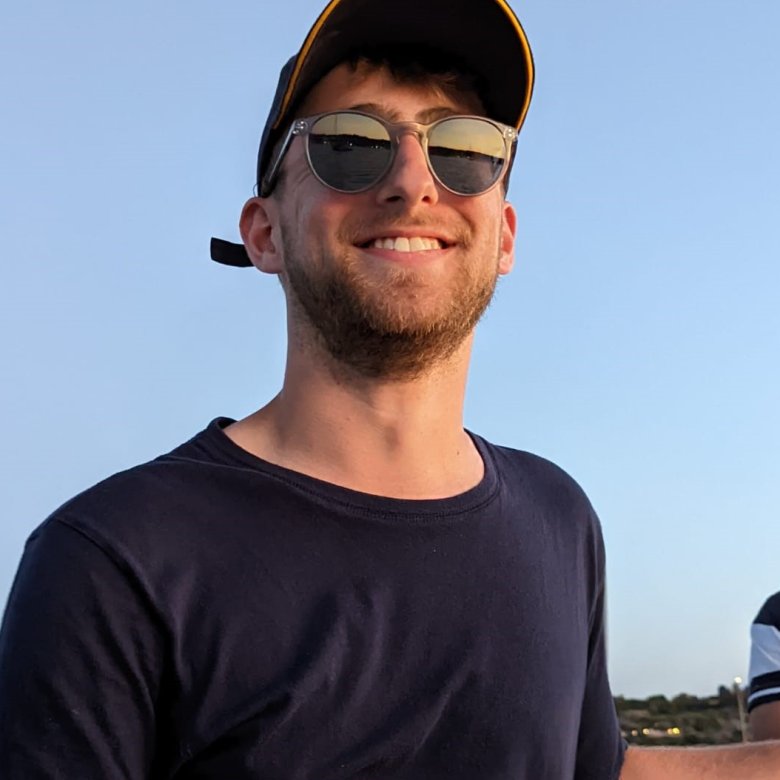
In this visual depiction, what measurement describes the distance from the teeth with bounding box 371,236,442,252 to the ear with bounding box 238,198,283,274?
32cm

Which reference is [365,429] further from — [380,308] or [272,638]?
[272,638]

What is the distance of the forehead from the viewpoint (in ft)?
8.44

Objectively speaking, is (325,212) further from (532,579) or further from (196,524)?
(532,579)

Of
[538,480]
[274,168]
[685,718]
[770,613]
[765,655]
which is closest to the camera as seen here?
[274,168]

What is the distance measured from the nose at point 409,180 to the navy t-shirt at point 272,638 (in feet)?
2.09

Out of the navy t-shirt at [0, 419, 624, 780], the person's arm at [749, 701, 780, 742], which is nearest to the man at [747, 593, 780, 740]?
the person's arm at [749, 701, 780, 742]

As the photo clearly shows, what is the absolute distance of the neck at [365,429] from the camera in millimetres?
2432

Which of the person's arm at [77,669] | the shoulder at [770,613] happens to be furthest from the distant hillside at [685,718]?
the person's arm at [77,669]

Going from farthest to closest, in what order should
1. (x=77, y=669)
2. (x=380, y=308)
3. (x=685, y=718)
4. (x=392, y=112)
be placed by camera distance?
(x=685, y=718), (x=392, y=112), (x=380, y=308), (x=77, y=669)

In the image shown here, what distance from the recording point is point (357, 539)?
2.29 m

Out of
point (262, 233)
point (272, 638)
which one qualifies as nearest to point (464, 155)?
point (262, 233)

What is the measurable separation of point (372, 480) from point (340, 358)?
28cm

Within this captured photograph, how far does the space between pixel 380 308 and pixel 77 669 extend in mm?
946

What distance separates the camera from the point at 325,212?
2.50m
